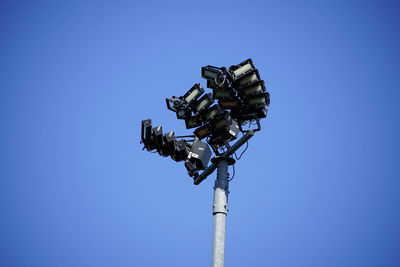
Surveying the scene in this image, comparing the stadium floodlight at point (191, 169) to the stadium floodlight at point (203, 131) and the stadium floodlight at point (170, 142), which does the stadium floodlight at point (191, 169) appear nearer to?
the stadium floodlight at point (170, 142)

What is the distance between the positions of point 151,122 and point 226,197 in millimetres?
3629

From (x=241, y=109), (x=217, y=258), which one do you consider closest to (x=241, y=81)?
(x=241, y=109)

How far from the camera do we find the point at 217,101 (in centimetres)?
1037

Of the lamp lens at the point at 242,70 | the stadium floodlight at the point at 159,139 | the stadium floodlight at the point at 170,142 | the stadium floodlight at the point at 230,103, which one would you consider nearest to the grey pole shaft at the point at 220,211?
the stadium floodlight at the point at 230,103

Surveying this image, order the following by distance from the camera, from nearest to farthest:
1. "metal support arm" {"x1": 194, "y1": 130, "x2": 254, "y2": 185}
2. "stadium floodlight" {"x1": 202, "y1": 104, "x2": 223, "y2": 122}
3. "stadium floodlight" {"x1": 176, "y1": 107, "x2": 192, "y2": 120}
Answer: "metal support arm" {"x1": 194, "y1": 130, "x2": 254, "y2": 185}
"stadium floodlight" {"x1": 202, "y1": 104, "x2": 223, "y2": 122}
"stadium floodlight" {"x1": 176, "y1": 107, "x2": 192, "y2": 120}

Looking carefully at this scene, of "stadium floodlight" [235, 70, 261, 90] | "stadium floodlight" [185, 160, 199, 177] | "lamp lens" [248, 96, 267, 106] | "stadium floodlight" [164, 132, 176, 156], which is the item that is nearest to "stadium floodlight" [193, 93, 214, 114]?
"stadium floodlight" [235, 70, 261, 90]

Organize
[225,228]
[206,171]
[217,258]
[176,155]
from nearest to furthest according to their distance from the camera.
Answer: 1. [217,258]
2. [225,228]
3. [206,171]
4. [176,155]

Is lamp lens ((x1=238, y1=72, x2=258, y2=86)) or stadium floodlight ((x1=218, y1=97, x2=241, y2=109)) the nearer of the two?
lamp lens ((x1=238, y1=72, x2=258, y2=86))

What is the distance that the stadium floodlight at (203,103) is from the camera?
10109 millimetres

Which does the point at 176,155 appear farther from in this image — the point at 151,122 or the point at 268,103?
the point at 268,103

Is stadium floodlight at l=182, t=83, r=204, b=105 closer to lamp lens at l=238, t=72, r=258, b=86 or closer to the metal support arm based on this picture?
lamp lens at l=238, t=72, r=258, b=86

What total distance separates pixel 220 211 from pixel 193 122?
11.0ft

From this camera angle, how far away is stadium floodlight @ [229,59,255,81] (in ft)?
32.5

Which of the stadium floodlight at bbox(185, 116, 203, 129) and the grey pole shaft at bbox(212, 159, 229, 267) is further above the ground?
the stadium floodlight at bbox(185, 116, 203, 129)
